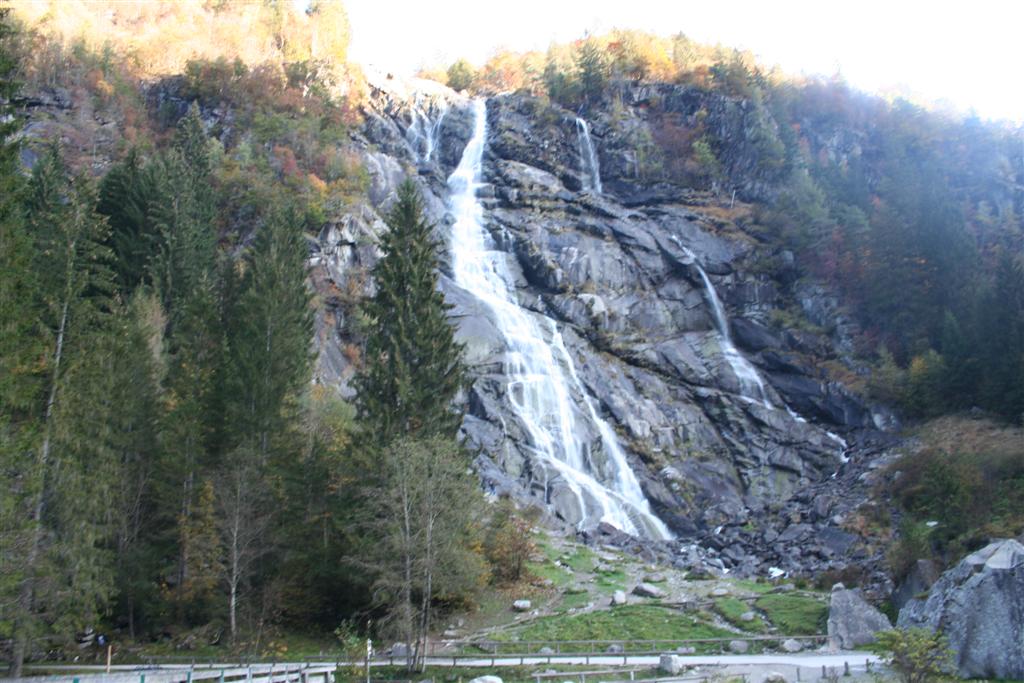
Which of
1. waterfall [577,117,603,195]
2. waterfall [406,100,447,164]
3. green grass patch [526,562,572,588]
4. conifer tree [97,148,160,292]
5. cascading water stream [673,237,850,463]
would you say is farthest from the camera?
waterfall [577,117,603,195]

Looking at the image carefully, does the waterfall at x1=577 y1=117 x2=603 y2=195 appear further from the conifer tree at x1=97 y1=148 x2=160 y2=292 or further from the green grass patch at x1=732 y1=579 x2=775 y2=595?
the green grass patch at x1=732 y1=579 x2=775 y2=595

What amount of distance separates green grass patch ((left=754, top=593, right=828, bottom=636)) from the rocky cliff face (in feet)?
27.4

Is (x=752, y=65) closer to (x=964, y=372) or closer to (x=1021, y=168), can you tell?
(x=1021, y=168)

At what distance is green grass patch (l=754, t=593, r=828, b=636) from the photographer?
2536cm

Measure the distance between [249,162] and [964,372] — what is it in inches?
2142

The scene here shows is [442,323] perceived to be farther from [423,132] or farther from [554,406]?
[423,132]

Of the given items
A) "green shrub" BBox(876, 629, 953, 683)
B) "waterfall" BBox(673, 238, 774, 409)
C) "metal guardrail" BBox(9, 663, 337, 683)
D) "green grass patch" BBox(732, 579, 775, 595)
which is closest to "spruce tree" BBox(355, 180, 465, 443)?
"metal guardrail" BBox(9, 663, 337, 683)

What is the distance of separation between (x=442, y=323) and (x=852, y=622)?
17600 mm

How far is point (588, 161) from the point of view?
79812 millimetres

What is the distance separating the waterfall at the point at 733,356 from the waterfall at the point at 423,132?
27715 mm

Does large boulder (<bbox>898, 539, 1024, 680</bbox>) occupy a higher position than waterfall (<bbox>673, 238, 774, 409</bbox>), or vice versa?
waterfall (<bbox>673, 238, 774, 409</bbox>)

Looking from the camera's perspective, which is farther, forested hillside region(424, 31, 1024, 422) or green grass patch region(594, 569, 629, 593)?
forested hillside region(424, 31, 1024, 422)

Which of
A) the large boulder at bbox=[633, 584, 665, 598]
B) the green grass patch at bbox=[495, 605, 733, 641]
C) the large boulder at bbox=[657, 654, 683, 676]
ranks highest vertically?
the large boulder at bbox=[633, 584, 665, 598]

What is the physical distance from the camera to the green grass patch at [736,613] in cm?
2572
